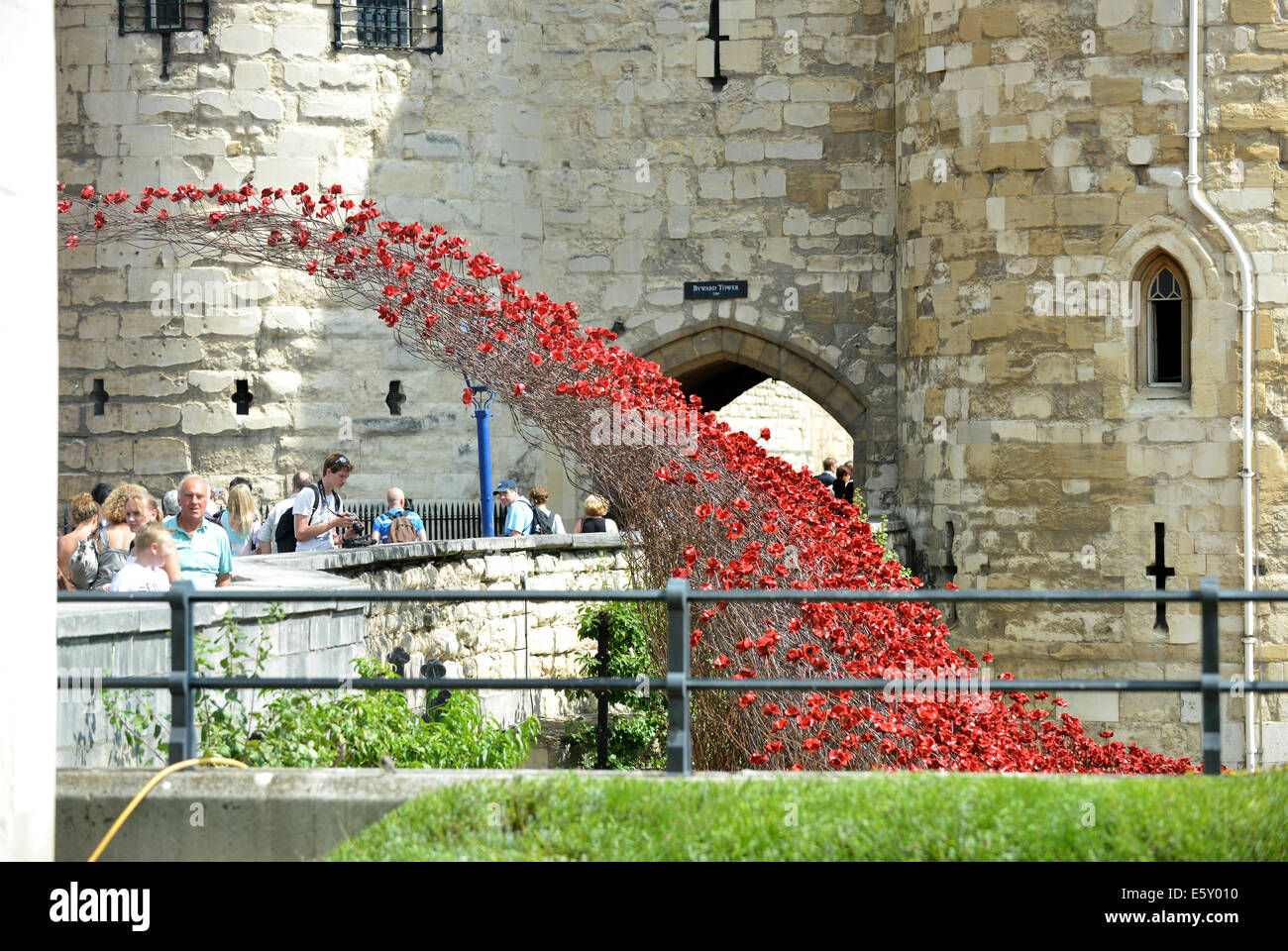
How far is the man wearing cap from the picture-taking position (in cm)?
1252

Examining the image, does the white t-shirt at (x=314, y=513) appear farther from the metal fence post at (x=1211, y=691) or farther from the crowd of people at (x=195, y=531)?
the metal fence post at (x=1211, y=691)

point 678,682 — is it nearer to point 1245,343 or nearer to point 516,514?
point 516,514

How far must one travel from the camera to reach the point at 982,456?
13.1 m

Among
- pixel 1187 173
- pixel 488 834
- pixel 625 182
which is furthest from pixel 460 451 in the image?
pixel 488 834

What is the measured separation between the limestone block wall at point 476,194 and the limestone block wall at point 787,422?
9.32 meters

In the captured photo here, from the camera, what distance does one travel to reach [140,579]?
23.6 ft

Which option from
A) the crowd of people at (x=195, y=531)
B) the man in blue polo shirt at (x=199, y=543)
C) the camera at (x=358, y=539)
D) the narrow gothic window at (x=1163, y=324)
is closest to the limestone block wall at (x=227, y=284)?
the camera at (x=358, y=539)

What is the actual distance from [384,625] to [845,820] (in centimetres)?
463

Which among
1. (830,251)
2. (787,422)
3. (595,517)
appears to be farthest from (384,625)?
(787,422)

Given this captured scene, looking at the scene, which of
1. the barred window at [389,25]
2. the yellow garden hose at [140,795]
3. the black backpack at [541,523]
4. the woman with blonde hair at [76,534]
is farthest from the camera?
the barred window at [389,25]

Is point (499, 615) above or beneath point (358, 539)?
beneath

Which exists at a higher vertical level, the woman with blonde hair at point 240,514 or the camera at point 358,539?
the woman with blonde hair at point 240,514

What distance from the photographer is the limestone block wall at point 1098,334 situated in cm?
1250

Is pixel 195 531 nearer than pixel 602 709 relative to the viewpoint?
Yes
